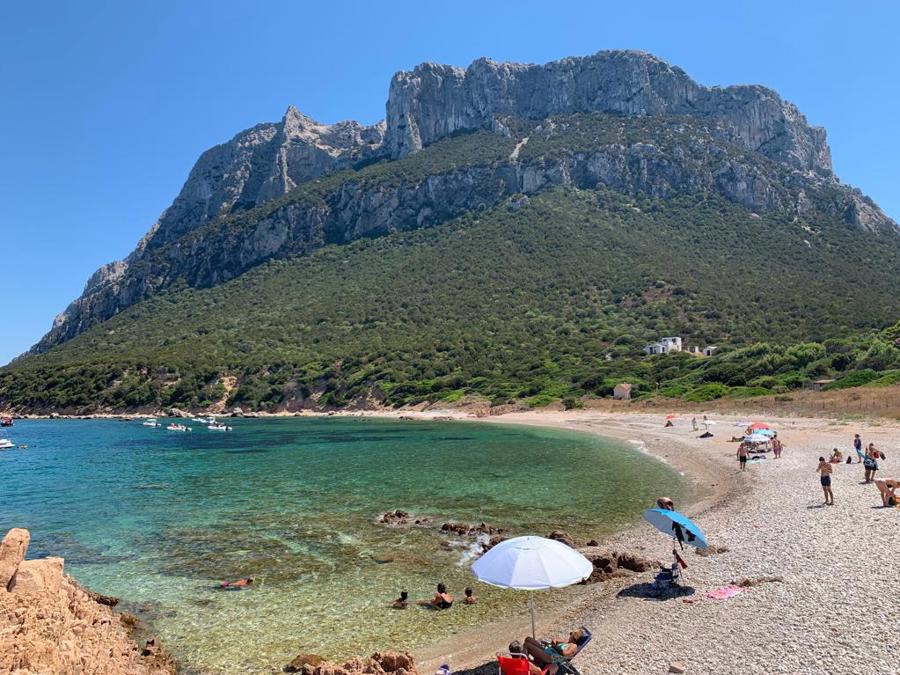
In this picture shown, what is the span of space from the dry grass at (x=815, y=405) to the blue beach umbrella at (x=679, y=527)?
122 ft

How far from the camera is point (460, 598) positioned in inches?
519

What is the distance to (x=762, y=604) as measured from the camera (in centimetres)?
1055

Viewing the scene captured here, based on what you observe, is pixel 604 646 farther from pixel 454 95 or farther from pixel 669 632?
pixel 454 95

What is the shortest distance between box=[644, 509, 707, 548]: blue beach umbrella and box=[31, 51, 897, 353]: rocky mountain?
441ft

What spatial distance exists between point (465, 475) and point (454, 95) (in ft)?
565

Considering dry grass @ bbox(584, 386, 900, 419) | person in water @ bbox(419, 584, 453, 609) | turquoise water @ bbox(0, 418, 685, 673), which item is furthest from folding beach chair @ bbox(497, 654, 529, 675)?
dry grass @ bbox(584, 386, 900, 419)

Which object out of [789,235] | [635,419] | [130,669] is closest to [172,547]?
[130,669]

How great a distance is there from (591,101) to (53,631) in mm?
184793

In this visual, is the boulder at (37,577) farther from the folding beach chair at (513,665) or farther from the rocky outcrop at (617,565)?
the rocky outcrop at (617,565)

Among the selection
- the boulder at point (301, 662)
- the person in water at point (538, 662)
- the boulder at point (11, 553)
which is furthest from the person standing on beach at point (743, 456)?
the boulder at point (11, 553)

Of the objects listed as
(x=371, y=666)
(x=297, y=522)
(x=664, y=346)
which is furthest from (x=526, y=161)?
(x=371, y=666)

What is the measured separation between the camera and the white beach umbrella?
28.7 ft

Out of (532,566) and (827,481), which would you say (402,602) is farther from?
(827,481)

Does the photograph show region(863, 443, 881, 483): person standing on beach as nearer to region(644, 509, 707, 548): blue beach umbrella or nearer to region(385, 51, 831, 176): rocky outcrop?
region(644, 509, 707, 548): blue beach umbrella
